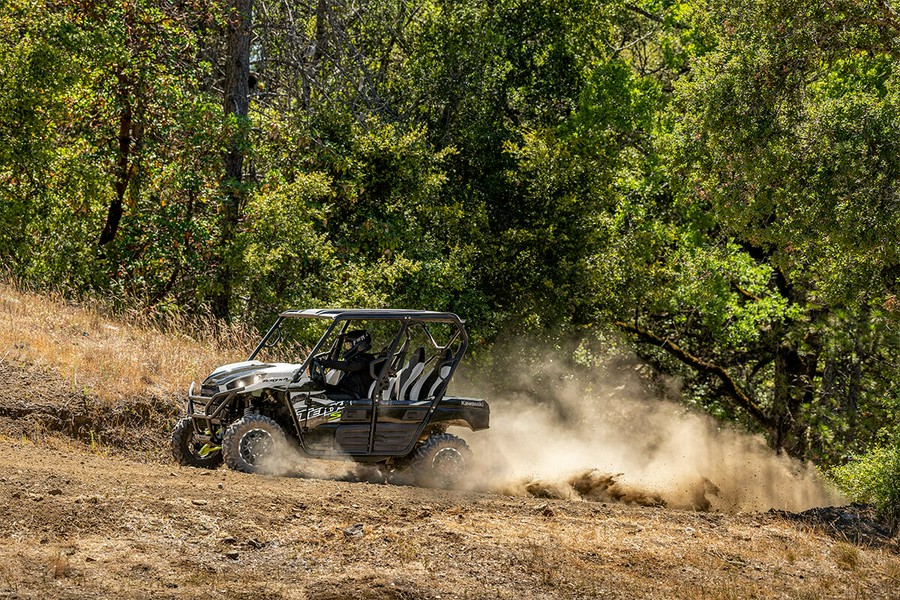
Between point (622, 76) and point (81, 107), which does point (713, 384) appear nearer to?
point (622, 76)

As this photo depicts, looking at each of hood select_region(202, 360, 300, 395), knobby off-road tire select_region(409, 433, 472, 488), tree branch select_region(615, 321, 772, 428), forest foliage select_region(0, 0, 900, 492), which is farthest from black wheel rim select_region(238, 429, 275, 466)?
tree branch select_region(615, 321, 772, 428)

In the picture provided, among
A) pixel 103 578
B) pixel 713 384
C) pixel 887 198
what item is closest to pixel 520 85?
pixel 713 384

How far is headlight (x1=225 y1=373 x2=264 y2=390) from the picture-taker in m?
10.9

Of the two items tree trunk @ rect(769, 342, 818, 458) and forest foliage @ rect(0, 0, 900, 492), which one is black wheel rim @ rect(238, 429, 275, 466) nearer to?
forest foliage @ rect(0, 0, 900, 492)

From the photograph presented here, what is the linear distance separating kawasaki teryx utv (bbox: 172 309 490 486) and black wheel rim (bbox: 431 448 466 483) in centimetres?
1

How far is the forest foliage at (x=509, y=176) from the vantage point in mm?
16797

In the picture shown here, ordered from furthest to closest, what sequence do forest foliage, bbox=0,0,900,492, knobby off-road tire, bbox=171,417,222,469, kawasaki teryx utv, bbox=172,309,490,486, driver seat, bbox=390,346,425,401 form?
1. forest foliage, bbox=0,0,900,492
2. driver seat, bbox=390,346,425,401
3. knobby off-road tire, bbox=171,417,222,469
4. kawasaki teryx utv, bbox=172,309,490,486

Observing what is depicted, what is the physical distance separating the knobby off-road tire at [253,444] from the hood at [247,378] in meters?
0.36

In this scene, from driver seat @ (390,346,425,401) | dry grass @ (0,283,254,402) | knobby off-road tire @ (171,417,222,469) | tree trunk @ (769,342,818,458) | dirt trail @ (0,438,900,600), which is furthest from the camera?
tree trunk @ (769,342,818,458)

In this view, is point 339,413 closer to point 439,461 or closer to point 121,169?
point 439,461

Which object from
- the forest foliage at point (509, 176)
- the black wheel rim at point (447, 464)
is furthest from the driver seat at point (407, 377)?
the forest foliage at point (509, 176)

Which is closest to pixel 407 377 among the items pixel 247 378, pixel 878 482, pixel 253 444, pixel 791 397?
pixel 247 378

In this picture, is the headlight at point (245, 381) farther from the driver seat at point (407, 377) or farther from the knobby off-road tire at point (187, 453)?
the driver seat at point (407, 377)

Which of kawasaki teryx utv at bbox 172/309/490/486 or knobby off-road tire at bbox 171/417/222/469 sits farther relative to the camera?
knobby off-road tire at bbox 171/417/222/469
